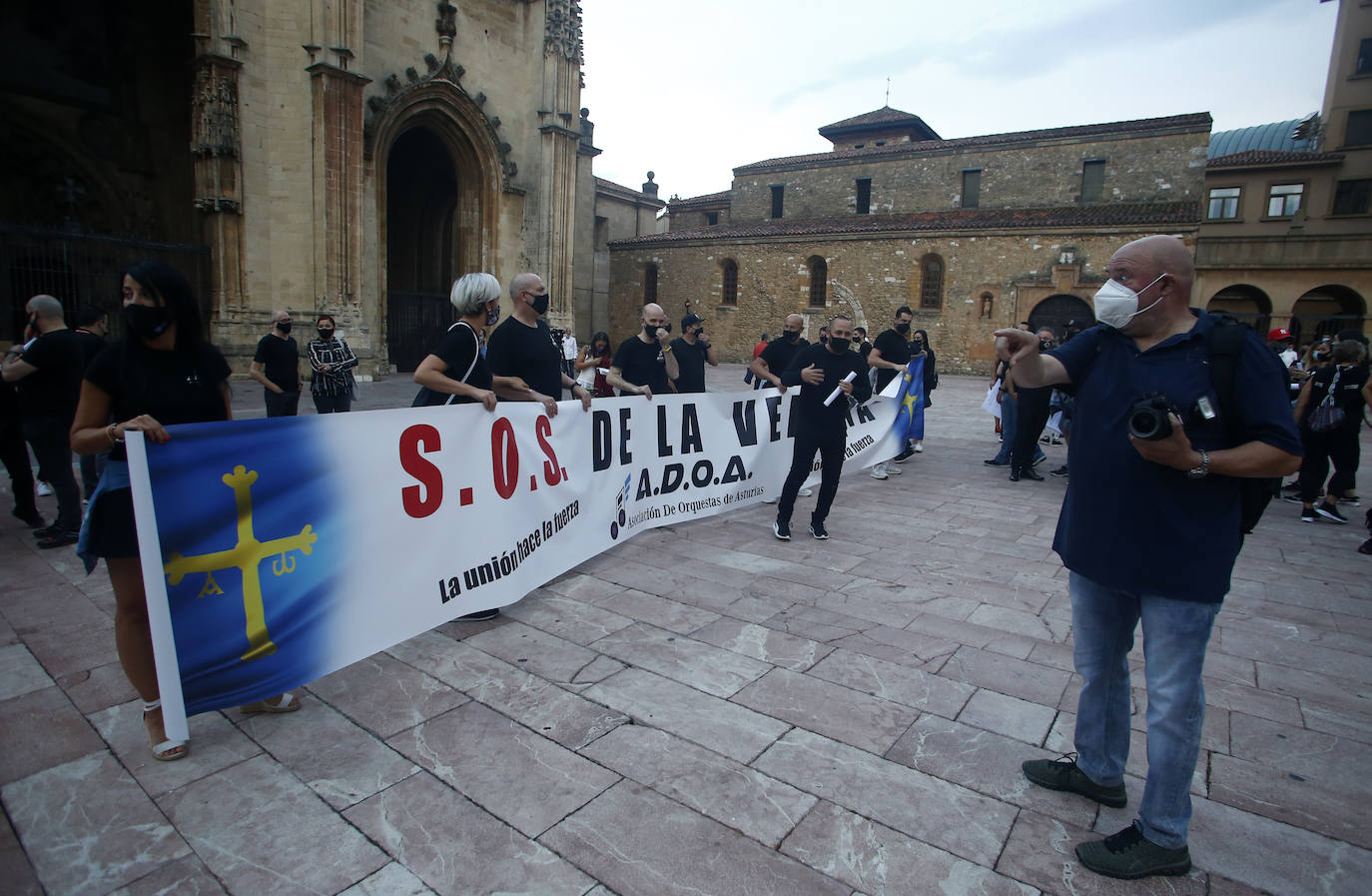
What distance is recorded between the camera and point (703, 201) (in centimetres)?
4503

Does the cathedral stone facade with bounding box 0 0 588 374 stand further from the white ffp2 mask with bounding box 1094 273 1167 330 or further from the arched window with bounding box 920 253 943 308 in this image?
the arched window with bounding box 920 253 943 308

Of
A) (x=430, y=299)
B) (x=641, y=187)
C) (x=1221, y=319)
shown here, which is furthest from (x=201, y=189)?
(x=641, y=187)

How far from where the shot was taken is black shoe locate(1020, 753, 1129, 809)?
2.56 meters

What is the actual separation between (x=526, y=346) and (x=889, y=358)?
5.99 metres

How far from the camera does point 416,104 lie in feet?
57.4

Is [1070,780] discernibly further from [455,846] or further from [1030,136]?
[1030,136]

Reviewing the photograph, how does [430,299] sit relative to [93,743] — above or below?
above

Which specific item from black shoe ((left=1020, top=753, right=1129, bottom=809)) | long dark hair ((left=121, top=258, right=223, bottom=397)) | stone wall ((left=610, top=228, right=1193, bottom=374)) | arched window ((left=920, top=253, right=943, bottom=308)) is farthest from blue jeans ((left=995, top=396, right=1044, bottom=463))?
arched window ((left=920, top=253, right=943, bottom=308))

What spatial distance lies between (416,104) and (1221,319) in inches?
748

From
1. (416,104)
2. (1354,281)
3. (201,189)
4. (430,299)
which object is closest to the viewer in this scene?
(201,189)

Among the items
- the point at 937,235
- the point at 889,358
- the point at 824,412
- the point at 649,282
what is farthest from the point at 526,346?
the point at 649,282

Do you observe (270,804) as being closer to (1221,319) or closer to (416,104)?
(1221,319)

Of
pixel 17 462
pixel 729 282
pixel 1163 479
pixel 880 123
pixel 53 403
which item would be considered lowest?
pixel 17 462

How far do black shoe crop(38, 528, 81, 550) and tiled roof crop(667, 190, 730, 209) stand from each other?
4281 centimetres
